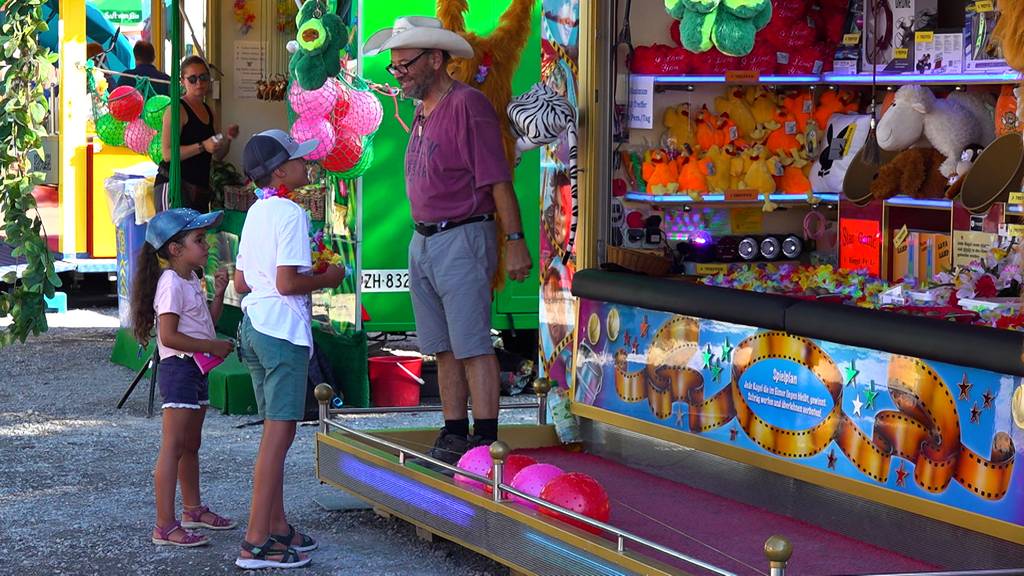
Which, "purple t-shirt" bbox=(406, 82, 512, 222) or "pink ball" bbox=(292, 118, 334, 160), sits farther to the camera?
A: "pink ball" bbox=(292, 118, 334, 160)

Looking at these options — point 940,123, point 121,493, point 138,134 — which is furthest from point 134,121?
point 940,123

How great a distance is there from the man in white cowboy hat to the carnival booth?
470 mm

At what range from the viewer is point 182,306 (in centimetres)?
593

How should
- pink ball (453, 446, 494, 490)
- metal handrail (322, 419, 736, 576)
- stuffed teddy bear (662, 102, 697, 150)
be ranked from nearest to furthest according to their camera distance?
metal handrail (322, 419, 736, 576), pink ball (453, 446, 494, 490), stuffed teddy bear (662, 102, 697, 150)

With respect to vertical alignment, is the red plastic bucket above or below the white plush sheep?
below

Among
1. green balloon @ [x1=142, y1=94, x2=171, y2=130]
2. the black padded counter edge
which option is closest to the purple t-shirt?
the black padded counter edge

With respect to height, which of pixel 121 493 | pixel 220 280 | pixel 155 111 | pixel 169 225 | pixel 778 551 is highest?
pixel 155 111

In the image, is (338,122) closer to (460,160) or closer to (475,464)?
(460,160)

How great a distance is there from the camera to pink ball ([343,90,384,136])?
8266 mm

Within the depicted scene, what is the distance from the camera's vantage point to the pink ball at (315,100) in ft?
26.6

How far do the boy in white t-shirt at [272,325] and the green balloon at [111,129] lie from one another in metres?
4.68

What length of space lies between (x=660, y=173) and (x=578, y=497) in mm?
2110

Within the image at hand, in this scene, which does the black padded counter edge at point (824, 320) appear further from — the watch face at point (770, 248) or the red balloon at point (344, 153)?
the red balloon at point (344, 153)

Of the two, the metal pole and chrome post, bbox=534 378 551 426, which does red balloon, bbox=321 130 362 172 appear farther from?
chrome post, bbox=534 378 551 426
